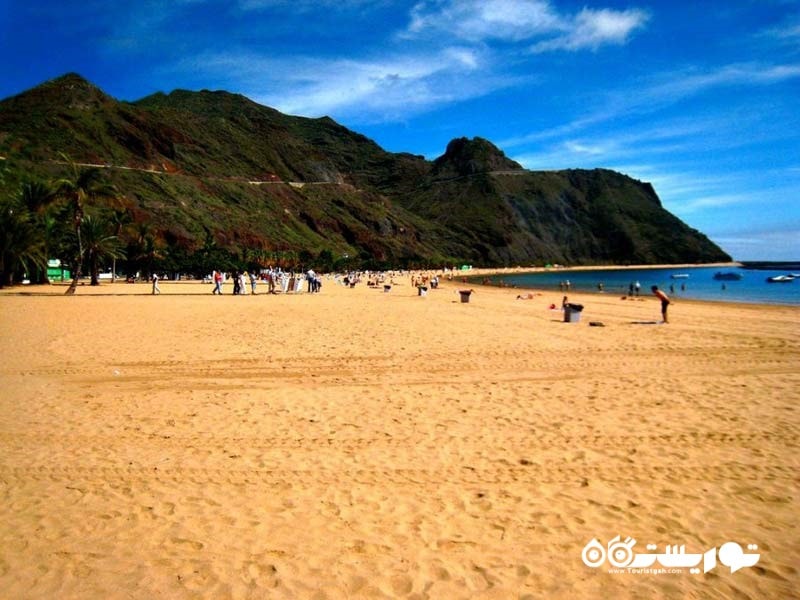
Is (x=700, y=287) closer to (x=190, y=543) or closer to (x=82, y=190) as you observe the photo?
(x=82, y=190)

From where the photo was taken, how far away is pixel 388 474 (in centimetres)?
508

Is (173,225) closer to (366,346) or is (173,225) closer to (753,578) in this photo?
(366,346)

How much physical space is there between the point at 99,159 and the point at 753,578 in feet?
339

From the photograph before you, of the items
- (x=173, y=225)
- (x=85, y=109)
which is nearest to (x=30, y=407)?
(x=173, y=225)

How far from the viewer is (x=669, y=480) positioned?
4.94 metres

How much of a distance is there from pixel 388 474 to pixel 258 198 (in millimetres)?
112170

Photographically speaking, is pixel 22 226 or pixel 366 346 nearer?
pixel 366 346

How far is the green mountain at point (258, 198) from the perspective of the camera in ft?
267

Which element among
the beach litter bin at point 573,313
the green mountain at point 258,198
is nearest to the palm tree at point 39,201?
the green mountain at point 258,198

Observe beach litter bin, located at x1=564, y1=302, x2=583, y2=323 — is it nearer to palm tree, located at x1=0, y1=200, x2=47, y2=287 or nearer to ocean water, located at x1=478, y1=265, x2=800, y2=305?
ocean water, located at x1=478, y1=265, x2=800, y2=305

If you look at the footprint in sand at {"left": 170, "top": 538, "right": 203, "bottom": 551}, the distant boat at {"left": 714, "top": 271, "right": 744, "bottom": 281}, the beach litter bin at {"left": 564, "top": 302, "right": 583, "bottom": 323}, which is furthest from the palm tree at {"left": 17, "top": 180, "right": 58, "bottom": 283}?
the distant boat at {"left": 714, "top": 271, "right": 744, "bottom": 281}

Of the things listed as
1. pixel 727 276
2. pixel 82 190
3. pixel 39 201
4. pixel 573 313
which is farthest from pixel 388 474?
pixel 727 276

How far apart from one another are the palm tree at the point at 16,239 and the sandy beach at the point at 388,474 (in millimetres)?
29561

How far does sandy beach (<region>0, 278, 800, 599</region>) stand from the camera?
3.48 m
